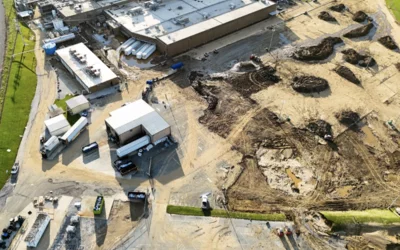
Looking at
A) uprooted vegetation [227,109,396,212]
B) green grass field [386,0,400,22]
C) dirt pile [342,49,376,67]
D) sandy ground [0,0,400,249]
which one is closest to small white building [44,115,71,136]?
sandy ground [0,0,400,249]

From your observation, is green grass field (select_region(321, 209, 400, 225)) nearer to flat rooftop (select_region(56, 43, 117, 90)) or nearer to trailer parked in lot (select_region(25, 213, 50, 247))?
trailer parked in lot (select_region(25, 213, 50, 247))

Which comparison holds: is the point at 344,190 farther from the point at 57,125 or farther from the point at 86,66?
the point at 86,66

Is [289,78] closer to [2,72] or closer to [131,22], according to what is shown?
[131,22]

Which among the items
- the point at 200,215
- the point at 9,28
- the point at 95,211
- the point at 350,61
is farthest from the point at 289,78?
the point at 9,28

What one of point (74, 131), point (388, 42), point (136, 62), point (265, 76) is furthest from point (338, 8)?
point (74, 131)

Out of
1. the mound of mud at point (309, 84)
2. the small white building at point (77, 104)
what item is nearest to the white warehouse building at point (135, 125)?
the small white building at point (77, 104)
